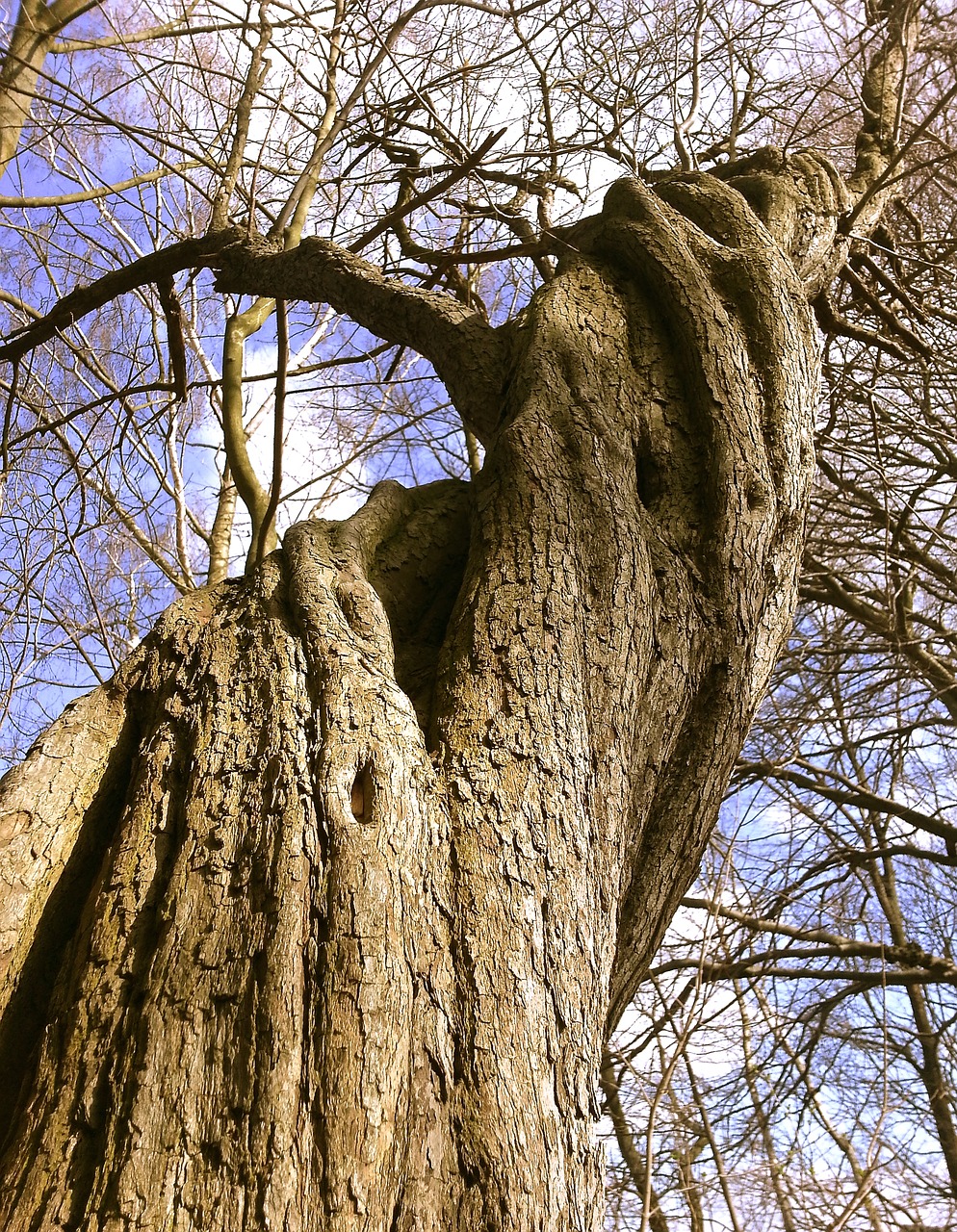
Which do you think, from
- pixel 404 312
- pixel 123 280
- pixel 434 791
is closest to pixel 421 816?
pixel 434 791

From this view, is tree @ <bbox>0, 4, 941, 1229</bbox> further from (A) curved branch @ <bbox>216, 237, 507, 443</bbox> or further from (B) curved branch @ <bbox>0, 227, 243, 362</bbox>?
(B) curved branch @ <bbox>0, 227, 243, 362</bbox>

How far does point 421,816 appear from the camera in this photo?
3.85ft

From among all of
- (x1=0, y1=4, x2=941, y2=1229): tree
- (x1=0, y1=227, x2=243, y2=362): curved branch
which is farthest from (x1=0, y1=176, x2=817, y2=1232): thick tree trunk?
(x1=0, y1=227, x2=243, y2=362): curved branch

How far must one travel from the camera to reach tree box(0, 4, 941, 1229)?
95 cm

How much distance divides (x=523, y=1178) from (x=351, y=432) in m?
3.97

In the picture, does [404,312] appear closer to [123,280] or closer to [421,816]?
[123,280]

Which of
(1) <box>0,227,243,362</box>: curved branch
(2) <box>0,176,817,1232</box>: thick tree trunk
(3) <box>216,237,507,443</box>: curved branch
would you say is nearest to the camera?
(2) <box>0,176,817,1232</box>: thick tree trunk

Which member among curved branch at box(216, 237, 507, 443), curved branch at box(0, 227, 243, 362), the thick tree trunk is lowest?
the thick tree trunk

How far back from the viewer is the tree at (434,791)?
95cm

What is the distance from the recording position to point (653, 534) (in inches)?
64.4

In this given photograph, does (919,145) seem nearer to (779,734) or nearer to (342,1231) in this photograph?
(779,734)

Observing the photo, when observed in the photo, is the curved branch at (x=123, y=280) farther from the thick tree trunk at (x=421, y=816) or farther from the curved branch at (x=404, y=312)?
the thick tree trunk at (x=421, y=816)

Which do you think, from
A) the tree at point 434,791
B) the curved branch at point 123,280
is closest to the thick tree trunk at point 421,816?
the tree at point 434,791

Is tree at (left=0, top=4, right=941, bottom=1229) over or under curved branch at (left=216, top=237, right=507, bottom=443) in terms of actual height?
under
